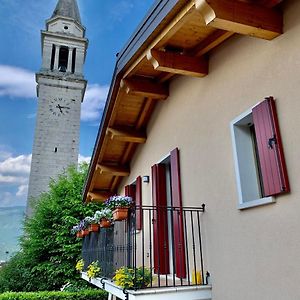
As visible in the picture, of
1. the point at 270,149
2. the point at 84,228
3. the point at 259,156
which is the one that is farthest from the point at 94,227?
the point at 270,149

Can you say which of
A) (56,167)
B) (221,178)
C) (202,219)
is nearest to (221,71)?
(221,178)

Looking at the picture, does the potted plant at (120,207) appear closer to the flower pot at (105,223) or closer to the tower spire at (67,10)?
the flower pot at (105,223)

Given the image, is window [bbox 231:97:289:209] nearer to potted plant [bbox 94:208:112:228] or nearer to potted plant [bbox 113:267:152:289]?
potted plant [bbox 113:267:152:289]

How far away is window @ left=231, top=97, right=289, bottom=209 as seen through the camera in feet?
→ 10.8

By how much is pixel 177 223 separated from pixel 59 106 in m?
21.6

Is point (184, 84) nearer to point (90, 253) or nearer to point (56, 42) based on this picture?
point (90, 253)

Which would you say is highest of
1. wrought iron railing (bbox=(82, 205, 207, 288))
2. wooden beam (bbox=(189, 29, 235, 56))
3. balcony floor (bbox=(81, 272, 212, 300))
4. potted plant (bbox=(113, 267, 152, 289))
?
wooden beam (bbox=(189, 29, 235, 56))

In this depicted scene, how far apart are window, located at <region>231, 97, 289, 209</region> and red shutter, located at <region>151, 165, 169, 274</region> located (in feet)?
7.02

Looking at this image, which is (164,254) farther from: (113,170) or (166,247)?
(113,170)

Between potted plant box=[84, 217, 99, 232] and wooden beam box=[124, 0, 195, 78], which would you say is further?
potted plant box=[84, 217, 99, 232]

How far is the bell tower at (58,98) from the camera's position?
23.1 metres

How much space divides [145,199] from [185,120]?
2.61m

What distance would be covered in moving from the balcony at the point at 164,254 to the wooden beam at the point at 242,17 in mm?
2586

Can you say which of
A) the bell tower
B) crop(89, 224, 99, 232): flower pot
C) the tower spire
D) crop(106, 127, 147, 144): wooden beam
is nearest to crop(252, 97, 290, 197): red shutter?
crop(106, 127, 147, 144): wooden beam
